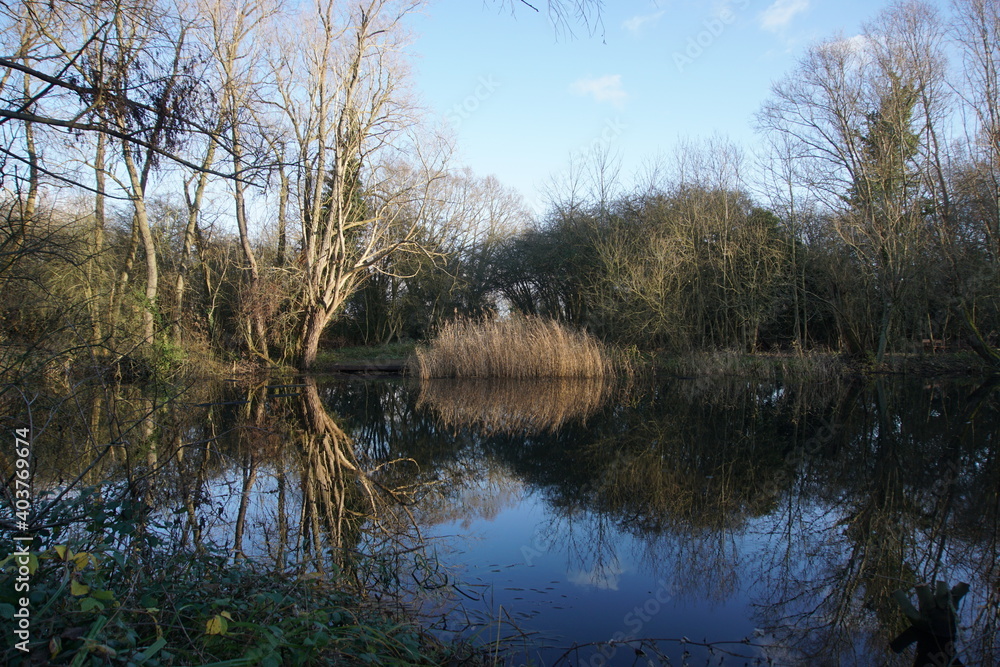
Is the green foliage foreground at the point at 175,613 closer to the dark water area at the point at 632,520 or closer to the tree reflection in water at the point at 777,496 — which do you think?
the dark water area at the point at 632,520

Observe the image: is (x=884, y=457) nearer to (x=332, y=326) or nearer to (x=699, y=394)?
(x=699, y=394)

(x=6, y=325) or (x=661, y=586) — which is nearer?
(x=661, y=586)

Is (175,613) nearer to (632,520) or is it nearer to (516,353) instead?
(632,520)

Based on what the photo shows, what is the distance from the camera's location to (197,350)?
12.8 m

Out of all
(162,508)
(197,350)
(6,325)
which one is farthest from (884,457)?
(197,350)

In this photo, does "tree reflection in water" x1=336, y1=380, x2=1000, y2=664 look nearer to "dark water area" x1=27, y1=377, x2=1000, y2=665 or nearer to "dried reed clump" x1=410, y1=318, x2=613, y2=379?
"dark water area" x1=27, y1=377, x2=1000, y2=665

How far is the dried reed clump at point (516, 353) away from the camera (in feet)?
46.2

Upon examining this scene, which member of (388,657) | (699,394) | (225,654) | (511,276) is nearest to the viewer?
(225,654)

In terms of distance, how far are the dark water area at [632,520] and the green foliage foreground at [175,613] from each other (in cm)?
38

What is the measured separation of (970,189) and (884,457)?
36.5 ft

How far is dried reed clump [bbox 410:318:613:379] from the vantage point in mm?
14070

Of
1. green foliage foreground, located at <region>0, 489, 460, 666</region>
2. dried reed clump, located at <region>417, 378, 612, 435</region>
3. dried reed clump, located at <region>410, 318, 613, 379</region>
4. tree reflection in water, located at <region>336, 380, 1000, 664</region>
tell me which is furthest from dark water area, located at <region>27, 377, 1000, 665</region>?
dried reed clump, located at <region>410, 318, 613, 379</region>

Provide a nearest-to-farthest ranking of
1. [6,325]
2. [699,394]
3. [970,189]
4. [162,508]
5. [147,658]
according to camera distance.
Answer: [147,658] < [162,508] < [6,325] < [699,394] < [970,189]

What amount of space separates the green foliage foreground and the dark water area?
0.38 metres
